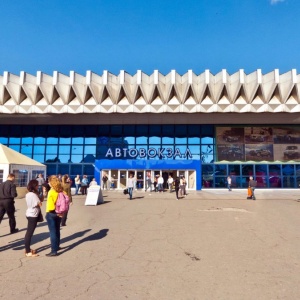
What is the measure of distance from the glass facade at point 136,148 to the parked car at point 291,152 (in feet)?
3.58

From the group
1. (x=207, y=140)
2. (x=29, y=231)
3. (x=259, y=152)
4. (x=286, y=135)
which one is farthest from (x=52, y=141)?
(x=286, y=135)

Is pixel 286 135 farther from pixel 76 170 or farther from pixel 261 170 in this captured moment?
pixel 76 170

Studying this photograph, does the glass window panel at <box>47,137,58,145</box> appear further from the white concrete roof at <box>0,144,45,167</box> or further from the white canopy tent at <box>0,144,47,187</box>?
the white concrete roof at <box>0,144,45,167</box>

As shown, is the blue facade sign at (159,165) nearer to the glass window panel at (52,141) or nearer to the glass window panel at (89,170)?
the glass window panel at (89,170)

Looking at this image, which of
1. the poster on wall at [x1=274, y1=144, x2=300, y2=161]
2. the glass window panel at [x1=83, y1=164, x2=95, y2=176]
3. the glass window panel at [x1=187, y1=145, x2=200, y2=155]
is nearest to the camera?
the poster on wall at [x1=274, y1=144, x2=300, y2=161]

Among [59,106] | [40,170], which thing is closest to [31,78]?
[59,106]

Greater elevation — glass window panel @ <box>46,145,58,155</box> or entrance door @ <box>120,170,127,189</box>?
glass window panel @ <box>46,145,58,155</box>

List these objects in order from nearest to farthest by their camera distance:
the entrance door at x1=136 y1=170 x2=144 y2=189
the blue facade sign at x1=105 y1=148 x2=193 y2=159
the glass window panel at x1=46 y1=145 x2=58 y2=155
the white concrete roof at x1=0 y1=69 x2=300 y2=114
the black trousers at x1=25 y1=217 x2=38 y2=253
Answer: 1. the black trousers at x1=25 y1=217 x2=38 y2=253
2. the white concrete roof at x1=0 y1=69 x2=300 y2=114
3. the entrance door at x1=136 y1=170 x2=144 y2=189
4. the blue facade sign at x1=105 y1=148 x2=193 y2=159
5. the glass window panel at x1=46 y1=145 x2=58 y2=155

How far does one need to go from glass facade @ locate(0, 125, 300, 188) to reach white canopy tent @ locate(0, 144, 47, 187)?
32.1 feet

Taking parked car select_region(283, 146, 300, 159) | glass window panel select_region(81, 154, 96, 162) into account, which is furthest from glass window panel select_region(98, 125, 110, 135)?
parked car select_region(283, 146, 300, 159)

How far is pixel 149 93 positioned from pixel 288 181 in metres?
18.9

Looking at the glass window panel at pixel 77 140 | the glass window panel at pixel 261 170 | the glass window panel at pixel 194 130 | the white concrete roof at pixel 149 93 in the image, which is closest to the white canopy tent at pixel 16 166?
the white concrete roof at pixel 149 93

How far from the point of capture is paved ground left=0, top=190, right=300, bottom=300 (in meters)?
3.81

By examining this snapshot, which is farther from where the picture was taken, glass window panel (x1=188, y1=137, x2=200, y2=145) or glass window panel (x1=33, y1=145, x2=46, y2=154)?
glass window panel (x1=33, y1=145, x2=46, y2=154)
